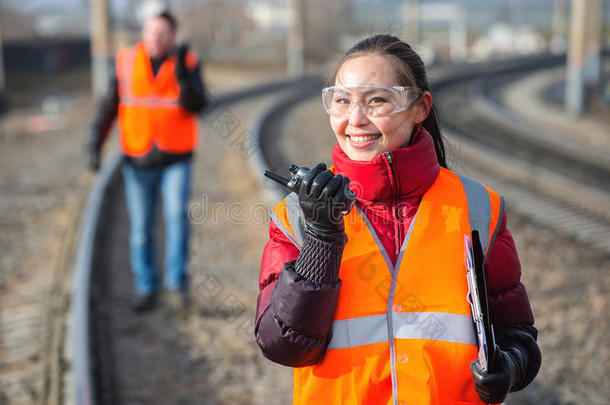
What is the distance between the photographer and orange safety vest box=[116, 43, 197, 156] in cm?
525

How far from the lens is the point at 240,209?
893 centimetres

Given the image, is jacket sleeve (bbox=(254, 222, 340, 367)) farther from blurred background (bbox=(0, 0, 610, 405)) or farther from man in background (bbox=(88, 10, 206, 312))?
man in background (bbox=(88, 10, 206, 312))

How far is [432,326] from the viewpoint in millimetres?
1892

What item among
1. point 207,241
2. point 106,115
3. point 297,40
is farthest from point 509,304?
point 297,40

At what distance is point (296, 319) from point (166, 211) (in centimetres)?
370

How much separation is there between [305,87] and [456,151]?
22.4 m

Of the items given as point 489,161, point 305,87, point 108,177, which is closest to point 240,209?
point 108,177

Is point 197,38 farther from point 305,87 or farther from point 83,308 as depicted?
point 83,308

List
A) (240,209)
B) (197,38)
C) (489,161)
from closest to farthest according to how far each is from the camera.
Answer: (240,209), (489,161), (197,38)

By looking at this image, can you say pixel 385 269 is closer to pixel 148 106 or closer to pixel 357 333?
pixel 357 333

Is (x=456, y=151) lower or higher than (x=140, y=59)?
lower

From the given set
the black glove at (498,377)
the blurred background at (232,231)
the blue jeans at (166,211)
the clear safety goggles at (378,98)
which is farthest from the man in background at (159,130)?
the black glove at (498,377)

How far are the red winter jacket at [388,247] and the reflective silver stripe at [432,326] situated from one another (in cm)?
18

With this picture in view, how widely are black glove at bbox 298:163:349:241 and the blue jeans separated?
11.9ft
